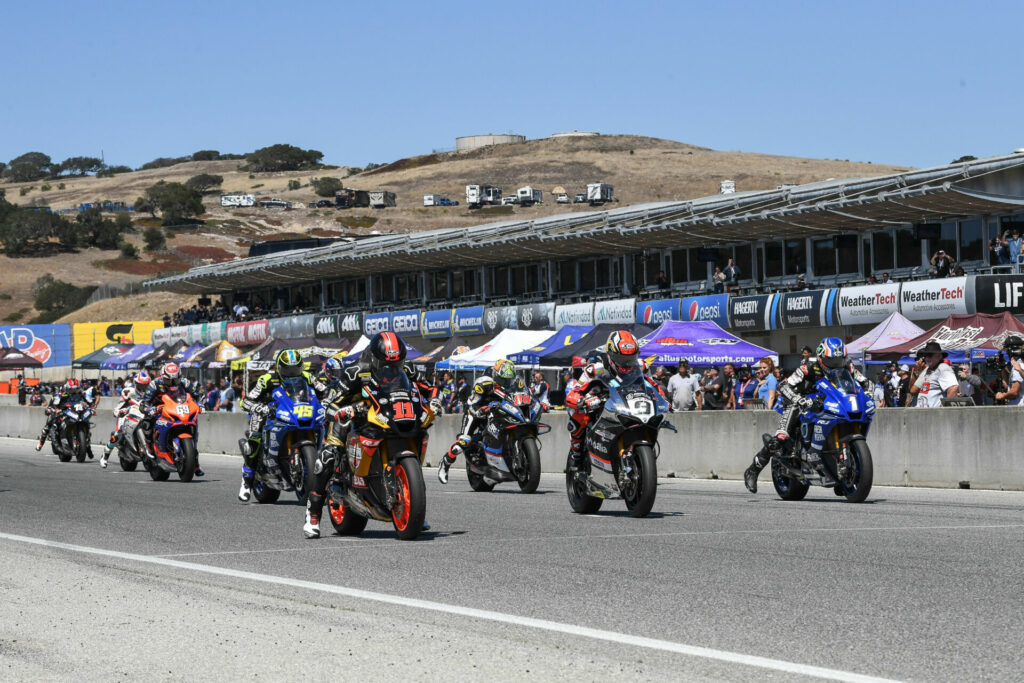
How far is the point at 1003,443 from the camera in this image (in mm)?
17312

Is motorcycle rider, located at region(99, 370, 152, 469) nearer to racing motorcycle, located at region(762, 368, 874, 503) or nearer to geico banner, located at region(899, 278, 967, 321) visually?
racing motorcycle, located at region(762, 368, 874, 503)

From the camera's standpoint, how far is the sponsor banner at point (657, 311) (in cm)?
4788

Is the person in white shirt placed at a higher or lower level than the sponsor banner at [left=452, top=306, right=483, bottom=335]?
lower

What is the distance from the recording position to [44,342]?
81.1 m

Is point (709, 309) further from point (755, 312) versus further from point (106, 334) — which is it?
point (106, 334)

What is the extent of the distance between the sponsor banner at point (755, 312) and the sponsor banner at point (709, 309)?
26cm

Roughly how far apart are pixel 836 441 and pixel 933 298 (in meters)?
25.2

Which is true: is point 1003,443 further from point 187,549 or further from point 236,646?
point 236,646

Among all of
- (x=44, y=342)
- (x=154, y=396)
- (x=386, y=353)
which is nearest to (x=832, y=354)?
(x=386, y=353)

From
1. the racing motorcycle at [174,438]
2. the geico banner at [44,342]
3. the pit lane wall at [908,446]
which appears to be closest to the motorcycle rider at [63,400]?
the racing motorcycle at [174,438]

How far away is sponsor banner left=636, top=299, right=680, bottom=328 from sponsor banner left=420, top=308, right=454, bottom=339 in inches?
494

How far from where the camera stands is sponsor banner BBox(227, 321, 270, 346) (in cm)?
7169

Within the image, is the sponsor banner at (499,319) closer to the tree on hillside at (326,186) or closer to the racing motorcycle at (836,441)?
the racing motorcycle at (836,441)

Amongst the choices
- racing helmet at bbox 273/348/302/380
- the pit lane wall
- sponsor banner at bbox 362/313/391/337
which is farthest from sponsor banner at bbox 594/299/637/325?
racing helmet at bbox 273/348/302/380
